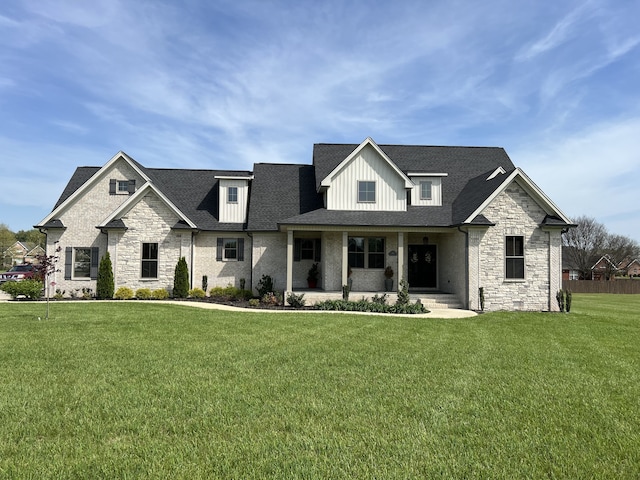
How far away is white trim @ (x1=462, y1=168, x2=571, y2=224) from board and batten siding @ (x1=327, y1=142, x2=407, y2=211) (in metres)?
4.13

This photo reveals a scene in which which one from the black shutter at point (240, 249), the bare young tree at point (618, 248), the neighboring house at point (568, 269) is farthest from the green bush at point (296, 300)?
the bare young tree at point (618, 248)

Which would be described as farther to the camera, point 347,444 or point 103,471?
point 347,444

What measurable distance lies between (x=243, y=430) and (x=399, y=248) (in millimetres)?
15252

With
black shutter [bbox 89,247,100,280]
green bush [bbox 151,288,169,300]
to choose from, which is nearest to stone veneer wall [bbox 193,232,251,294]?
green bush [bbox 151,288,169,300]

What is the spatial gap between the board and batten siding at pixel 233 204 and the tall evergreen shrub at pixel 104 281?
20.0ft

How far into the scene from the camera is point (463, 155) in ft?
82.4

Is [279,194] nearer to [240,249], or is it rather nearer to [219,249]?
[240,249]

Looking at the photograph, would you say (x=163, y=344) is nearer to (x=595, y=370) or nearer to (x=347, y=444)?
(x=347, y=444)

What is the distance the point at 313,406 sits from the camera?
17.4 ft

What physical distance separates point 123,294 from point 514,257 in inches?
727

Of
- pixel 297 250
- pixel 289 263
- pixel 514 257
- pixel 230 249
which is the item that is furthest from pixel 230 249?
pixel 514 257

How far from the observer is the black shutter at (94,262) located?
2094 centimetres

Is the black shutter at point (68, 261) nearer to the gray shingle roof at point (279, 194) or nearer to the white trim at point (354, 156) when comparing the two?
the gray shingle roof at point (279, 194)

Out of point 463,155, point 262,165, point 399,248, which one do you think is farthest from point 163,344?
point 463,155
